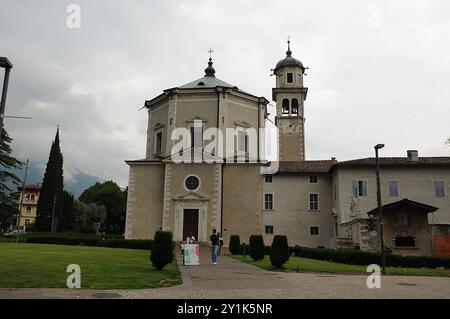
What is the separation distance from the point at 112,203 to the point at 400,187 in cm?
6753

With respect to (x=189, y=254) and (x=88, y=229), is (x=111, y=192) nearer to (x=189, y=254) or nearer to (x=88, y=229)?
(x=88, y=229)

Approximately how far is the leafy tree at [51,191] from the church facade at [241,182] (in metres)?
23.9

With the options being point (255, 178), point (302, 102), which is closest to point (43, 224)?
point (255, 178)

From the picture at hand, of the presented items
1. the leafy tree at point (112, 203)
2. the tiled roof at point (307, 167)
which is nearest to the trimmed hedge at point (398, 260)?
the tiled roof at point (307, 167)

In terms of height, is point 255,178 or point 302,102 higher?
point 302,102

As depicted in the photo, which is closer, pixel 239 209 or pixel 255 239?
pixel 255 239

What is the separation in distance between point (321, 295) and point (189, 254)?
35.3 feet

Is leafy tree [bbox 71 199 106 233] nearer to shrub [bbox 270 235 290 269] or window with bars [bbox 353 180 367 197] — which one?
window with bars [bbox 353 180 367 197]

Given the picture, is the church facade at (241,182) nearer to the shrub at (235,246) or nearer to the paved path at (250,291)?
the shrub at (235,246)

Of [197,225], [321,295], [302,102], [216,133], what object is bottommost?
[321,295]

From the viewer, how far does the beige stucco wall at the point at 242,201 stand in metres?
36.2
